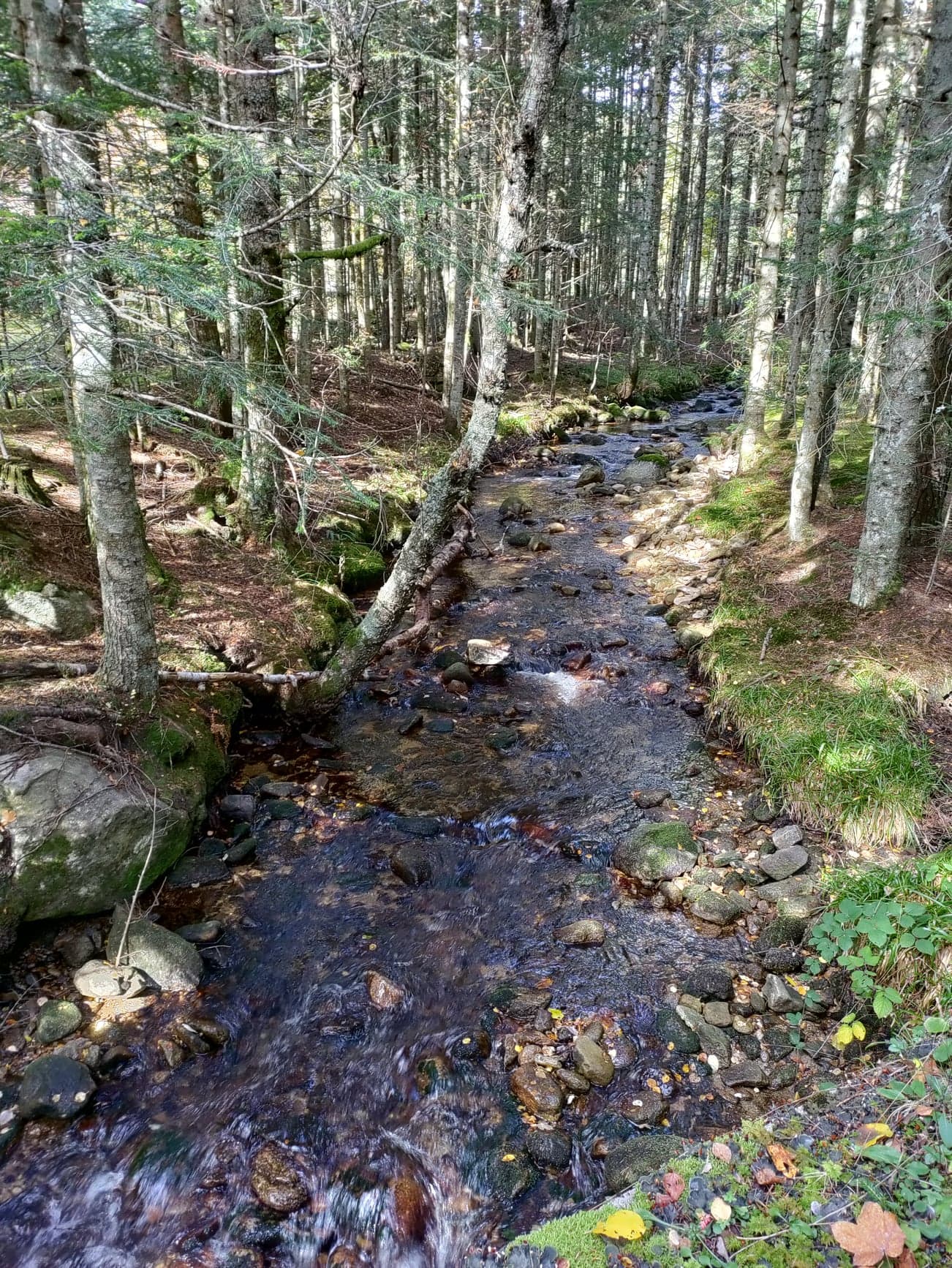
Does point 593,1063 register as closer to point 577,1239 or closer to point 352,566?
point 577,1239

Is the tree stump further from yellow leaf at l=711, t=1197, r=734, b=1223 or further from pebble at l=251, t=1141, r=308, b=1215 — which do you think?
yellow leaf at l=711, t=1197, r=734, b=1223

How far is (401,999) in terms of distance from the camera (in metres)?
5.06

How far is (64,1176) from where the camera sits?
3.85 meters

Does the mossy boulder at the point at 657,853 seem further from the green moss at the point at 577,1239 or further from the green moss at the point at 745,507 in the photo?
the green moss at the point at 745,507

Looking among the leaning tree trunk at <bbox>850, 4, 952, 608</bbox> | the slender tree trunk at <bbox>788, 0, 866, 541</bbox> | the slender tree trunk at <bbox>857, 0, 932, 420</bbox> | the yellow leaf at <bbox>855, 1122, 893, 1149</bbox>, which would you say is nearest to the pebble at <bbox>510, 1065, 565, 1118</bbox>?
the yellow leaf at <bbox>855, 1122, 893, 1149</bbox>

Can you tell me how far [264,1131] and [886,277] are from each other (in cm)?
805

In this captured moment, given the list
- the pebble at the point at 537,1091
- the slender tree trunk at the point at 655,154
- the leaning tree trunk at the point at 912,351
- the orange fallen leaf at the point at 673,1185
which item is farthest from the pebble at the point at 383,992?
the slender tree trunk at the point at 655,154

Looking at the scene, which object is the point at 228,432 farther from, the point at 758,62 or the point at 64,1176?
the point at 758,62

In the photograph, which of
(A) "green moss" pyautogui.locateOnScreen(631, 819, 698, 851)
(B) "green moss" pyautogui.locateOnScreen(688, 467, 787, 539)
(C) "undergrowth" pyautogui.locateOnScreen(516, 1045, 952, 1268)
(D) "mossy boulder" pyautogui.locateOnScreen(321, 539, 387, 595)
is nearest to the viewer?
(C) "undergrowth" pyautogui.locateOnScreen(516, 1045, 952, 1268)

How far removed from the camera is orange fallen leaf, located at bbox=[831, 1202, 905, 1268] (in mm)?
2418

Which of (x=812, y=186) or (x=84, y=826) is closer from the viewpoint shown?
(x=84, y=826)

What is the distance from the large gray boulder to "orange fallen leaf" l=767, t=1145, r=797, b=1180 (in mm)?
7041

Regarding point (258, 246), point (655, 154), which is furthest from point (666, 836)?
point (655, 154)

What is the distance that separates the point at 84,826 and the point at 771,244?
15425 millimetres
